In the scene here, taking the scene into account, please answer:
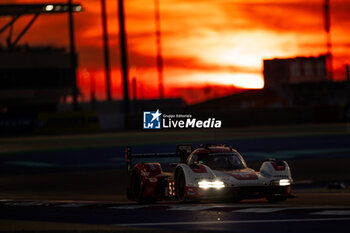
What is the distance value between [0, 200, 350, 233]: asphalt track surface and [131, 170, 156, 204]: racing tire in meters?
0.87

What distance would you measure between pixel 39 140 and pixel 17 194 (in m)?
38.9

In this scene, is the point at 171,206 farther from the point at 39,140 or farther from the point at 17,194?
the point at 39,140

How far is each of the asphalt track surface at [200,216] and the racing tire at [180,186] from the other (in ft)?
1.14

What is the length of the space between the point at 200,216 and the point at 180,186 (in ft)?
10.9

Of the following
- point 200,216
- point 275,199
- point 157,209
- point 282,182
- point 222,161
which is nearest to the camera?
point 200,216

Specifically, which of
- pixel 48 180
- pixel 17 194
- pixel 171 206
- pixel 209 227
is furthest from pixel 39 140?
pixel 209 227

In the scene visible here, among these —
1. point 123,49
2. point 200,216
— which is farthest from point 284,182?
point 123,49

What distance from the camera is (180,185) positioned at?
19.1m

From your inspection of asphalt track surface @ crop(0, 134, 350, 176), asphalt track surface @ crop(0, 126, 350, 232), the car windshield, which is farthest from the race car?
asphalt track surface @ crop(0, 134, 350, 176)

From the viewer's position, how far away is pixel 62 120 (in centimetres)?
7794

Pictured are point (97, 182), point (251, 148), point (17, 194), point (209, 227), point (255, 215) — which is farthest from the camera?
point (251, 148)

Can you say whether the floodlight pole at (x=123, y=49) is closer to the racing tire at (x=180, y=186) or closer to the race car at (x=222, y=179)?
the race car at (x=222, y=179)

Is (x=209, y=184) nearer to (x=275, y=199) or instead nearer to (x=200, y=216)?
(x=275, y=199)

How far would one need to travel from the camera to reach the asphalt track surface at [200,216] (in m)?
13.7
